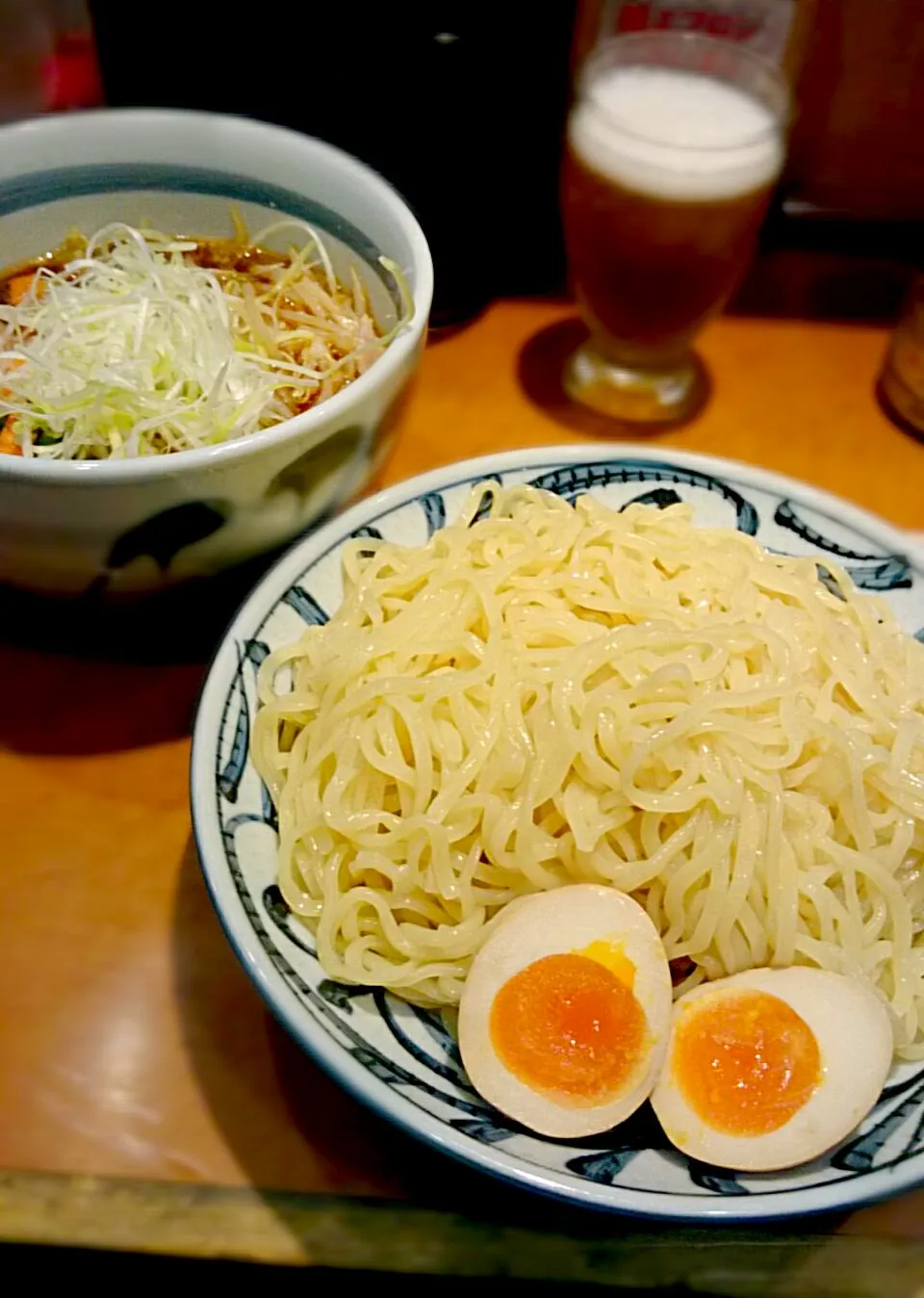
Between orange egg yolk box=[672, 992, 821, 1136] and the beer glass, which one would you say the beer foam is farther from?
orange egg yolk box=[672, 992, 821, 1136]

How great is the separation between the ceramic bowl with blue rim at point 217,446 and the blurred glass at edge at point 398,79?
303mm

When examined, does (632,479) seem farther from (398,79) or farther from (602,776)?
(398,79)

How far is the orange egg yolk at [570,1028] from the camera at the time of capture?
740mm

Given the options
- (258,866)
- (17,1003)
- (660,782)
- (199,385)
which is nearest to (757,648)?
(660,782)

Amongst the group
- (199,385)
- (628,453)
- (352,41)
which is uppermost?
(352,41)

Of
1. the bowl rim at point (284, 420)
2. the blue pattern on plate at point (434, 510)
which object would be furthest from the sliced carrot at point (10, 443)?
the blue pattern on plate at point (434, 510)

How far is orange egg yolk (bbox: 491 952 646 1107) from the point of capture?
74cm

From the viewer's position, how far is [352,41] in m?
1.36

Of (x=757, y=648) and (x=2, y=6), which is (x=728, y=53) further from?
(x=2, y=6)

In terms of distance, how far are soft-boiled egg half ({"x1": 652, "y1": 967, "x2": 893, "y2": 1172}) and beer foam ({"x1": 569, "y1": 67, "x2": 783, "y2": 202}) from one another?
0.96m

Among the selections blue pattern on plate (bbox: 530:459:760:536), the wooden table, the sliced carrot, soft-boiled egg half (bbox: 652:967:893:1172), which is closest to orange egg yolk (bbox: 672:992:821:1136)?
soft-boiled egg half (bbox: 652:967:893:1172)

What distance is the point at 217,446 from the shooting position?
87 cm

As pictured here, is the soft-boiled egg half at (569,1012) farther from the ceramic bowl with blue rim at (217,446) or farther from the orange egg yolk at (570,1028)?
the ceramic bowl with blue rim at (217,446)

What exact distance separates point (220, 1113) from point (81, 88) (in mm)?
1530
